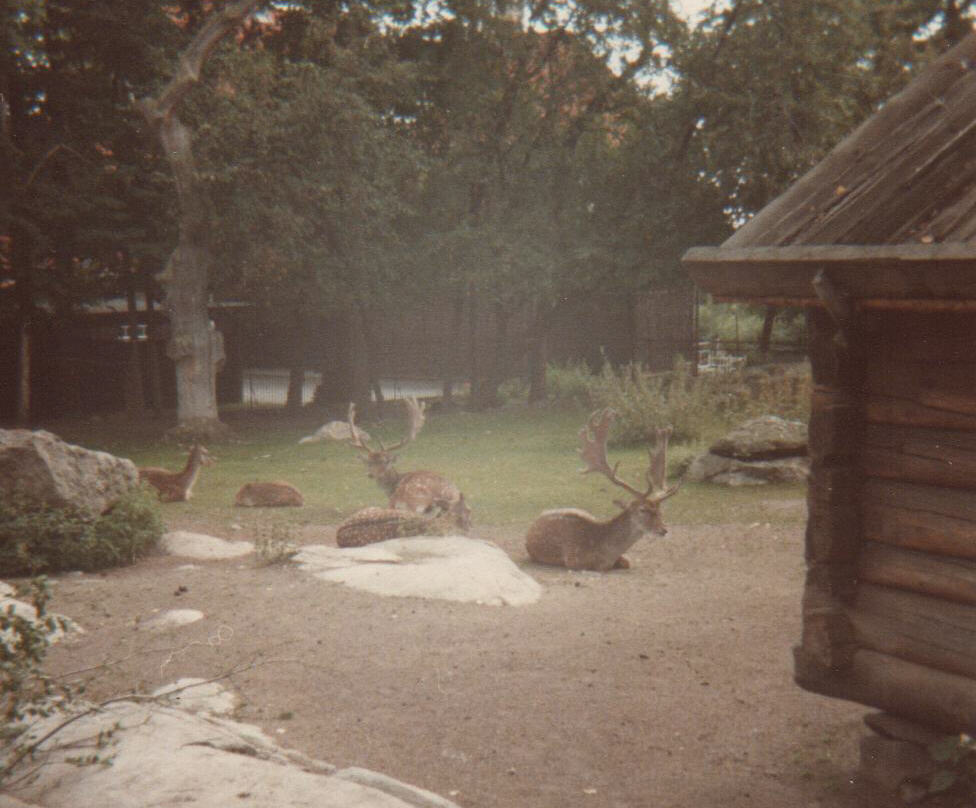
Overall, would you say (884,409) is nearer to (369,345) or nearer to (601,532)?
(601,532)

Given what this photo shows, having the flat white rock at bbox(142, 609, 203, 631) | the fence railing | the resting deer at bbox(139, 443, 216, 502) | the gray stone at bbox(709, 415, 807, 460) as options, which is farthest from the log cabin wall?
the fence railing

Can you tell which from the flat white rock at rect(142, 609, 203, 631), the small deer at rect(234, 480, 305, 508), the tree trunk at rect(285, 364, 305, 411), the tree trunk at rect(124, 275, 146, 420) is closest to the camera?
the flat white rock at rect(142, 609, 203, 631)

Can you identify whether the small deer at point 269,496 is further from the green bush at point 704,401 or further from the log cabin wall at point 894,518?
the log cabin wall at point 894,518

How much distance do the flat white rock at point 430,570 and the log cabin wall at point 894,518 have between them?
11.9 ft

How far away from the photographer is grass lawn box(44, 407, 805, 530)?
1303 centimetres

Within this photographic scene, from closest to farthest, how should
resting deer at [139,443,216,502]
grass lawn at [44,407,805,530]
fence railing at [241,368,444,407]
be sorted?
grass lawn at [44,407,805,530] → resting deer at [139,443,216,502] → fence railing at [241,368,444,407]

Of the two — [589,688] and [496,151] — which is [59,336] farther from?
[589,688]

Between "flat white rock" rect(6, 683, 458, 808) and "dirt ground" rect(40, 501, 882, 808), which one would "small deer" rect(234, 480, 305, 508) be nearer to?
"dirt ground" rect(40, 501, 882, 808)

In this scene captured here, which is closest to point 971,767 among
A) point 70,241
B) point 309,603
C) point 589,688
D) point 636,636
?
point 589,688

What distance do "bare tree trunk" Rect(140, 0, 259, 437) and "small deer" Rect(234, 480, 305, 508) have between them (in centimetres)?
778

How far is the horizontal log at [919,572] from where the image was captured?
441 centimetres

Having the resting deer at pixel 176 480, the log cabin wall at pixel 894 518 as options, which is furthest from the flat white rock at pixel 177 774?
the resting deer at pixel 176 480

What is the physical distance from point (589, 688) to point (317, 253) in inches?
619

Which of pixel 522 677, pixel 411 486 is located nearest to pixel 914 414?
pixel 522 677
